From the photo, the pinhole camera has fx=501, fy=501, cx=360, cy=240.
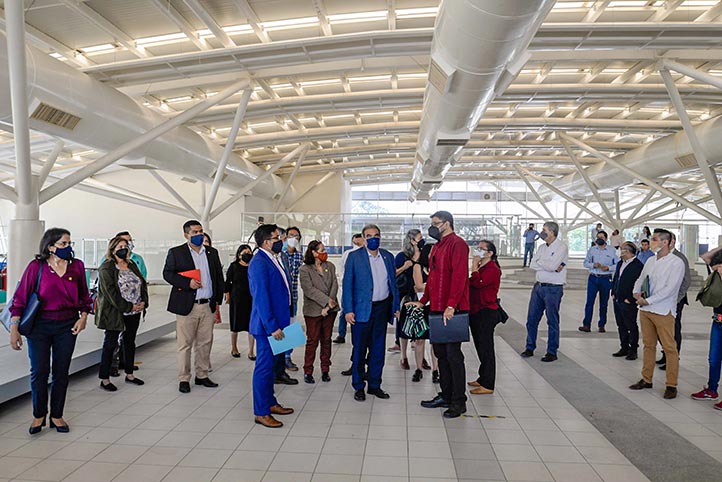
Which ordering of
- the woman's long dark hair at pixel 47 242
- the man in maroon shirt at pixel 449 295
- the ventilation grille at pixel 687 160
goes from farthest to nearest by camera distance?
the ventilation grille at pixel 687 160, the man in maroon shirt at pixel 449 295, the woman's long dark hair at pixel 47 242

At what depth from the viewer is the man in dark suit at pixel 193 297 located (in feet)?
16.4

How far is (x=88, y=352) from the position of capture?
18.1 feet

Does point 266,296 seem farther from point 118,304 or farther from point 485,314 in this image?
point 485,314

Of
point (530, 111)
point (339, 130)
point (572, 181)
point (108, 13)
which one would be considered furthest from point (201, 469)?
point (572, 181)

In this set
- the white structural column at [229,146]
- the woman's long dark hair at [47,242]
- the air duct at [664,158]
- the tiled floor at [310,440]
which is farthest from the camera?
the air duct at [664,158]

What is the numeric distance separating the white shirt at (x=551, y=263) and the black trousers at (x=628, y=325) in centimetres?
113

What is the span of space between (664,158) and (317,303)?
1281cm

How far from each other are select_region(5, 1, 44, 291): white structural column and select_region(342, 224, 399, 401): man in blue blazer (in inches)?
168

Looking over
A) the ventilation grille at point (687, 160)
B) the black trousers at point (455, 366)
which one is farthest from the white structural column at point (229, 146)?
the ventilation grille at point (687, 160)

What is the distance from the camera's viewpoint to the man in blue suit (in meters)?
4.04

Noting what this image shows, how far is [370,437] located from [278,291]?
4.54 ft

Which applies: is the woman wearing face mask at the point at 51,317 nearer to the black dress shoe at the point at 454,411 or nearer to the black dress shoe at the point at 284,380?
the black dress shoe at the point at 284,380

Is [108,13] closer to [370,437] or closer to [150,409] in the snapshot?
[150,409]

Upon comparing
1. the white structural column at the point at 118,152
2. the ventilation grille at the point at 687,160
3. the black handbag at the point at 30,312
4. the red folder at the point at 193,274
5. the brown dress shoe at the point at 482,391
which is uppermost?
the ventilation grille at the point at 687,160
